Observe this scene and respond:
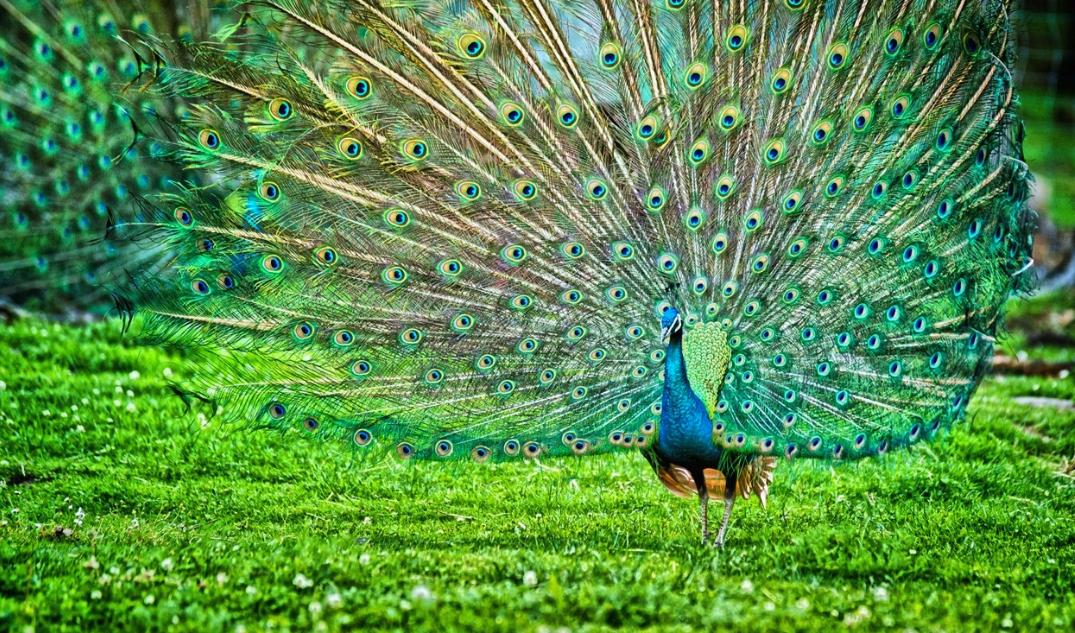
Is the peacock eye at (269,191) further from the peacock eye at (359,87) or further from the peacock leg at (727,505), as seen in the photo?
the peacock leg at (727,505)

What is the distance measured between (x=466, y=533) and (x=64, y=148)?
6.84 meters

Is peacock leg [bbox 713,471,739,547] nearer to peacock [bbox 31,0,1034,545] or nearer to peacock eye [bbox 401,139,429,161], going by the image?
peacock [bbox 31,0,1034,545]

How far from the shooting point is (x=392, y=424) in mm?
5945

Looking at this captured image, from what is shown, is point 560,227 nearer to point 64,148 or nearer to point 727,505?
point 727,505

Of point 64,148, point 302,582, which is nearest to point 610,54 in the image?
point 302,582

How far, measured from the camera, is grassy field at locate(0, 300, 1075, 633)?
4.83m

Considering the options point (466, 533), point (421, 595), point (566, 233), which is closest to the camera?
point (421, 595)

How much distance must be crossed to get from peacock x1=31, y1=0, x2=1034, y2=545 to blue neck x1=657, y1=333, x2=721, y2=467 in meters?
0.01

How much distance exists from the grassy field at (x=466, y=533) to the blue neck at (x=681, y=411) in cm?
66

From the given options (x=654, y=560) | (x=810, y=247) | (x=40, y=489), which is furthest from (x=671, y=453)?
Result: (x=40, y=489)

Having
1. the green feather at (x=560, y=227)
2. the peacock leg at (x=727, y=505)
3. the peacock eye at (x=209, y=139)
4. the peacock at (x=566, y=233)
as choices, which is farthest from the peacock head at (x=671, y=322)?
the peacock eye at (x=209, y=139)

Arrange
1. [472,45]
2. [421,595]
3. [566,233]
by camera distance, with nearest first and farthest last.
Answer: [421,595] → [472,45] → [566,233]

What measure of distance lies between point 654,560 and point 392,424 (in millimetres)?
1712

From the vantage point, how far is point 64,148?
10.6 meters
